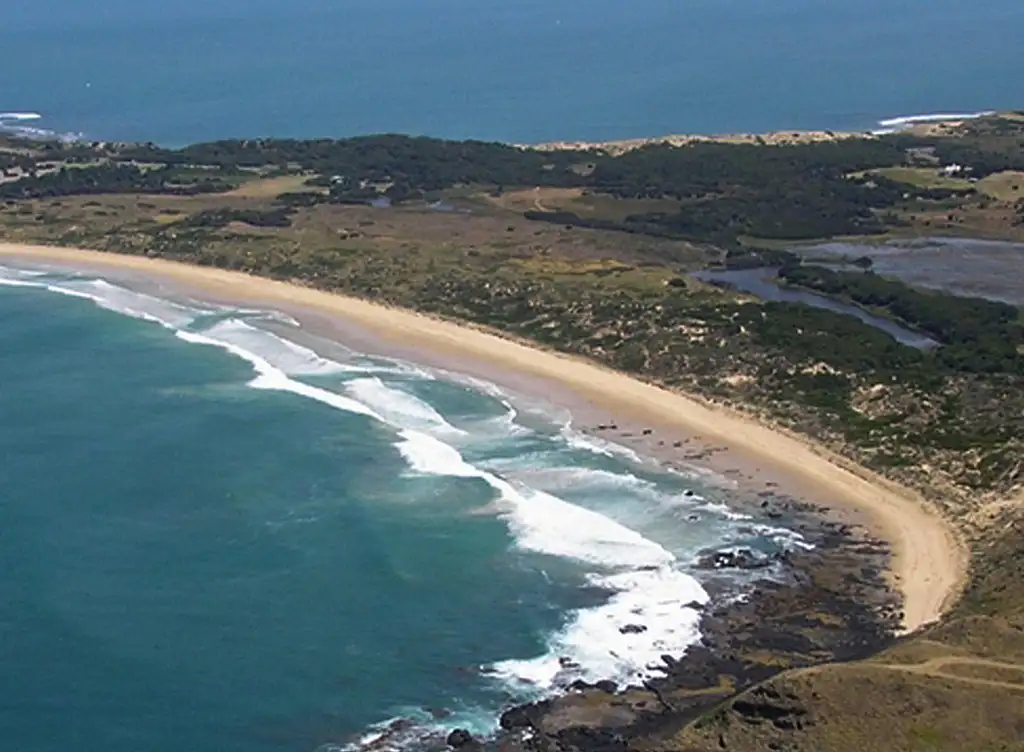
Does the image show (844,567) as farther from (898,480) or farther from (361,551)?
(361,551)

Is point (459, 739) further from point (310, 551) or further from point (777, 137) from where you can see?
point (777, 137)

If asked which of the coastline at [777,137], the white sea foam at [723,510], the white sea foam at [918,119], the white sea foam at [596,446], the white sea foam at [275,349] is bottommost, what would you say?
the white sea foam at [723,510]

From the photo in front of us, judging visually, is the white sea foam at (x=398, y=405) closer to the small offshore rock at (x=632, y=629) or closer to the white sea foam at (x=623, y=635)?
the white sea foam at (x=623, y=635)

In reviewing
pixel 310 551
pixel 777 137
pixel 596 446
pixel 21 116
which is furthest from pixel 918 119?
pixel 310 551

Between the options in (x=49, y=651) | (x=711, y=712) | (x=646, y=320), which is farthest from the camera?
(x=646, y=320)

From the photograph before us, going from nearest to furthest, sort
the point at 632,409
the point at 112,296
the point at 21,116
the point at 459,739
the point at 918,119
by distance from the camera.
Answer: the point at 459,739, the point at 632,409, the point at 112,296, the point at 918,119, the point at 21,116

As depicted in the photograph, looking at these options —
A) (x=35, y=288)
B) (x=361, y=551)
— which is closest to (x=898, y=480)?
(x=361, y=551)

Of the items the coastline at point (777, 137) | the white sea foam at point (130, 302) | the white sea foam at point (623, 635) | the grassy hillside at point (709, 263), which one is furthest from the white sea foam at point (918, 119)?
the white sea foam at point (623, 635)
